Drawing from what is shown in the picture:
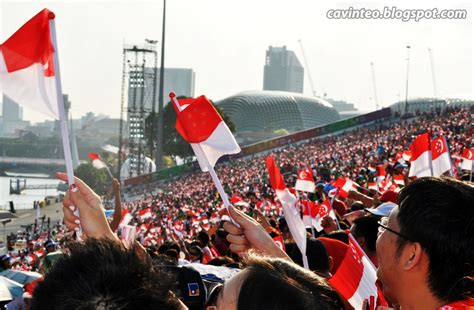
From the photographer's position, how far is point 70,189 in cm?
288

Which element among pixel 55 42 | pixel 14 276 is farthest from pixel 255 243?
pixel 14 276

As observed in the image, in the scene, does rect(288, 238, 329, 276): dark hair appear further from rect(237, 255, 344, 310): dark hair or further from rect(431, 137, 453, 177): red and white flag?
rect(431, 137, 453, 177): red and white flag

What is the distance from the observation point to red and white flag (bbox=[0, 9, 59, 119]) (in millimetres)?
3654

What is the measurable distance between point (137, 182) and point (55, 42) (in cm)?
5406

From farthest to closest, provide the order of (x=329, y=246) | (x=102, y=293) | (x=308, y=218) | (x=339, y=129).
Result: (x=339, y=129), (x=308, y=218), (x=329, y=246), (x=102, y=293)

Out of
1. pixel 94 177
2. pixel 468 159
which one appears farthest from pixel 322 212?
pixel 94 177

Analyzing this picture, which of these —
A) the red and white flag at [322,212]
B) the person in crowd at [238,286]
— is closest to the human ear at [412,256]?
the person in crowd at [238,286]

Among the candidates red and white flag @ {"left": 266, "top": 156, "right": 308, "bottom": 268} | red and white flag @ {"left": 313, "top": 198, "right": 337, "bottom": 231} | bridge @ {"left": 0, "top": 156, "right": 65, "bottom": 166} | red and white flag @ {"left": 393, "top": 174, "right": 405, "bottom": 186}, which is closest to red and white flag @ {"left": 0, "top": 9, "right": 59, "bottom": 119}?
red and white flag @ {"left": 266, "top": 156, "right": 308, "bottom": 268}

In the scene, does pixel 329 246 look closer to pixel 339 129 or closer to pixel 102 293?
pixel 102 293

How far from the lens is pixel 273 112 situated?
130 m

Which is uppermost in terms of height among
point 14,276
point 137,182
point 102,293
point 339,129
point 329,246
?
point 102,293

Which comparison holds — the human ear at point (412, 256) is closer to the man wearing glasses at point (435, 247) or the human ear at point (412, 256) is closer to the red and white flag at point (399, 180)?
the man wearing glasses at point (435, 247)

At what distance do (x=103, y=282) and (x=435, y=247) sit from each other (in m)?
1.08

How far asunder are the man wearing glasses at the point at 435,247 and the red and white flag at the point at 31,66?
1830 mm
